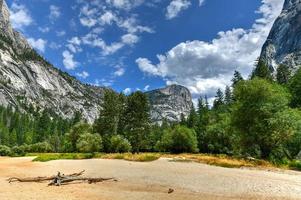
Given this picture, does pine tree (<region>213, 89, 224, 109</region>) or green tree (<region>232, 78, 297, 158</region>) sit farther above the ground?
pine tree (<region>213, 89, 224, 109</region>)

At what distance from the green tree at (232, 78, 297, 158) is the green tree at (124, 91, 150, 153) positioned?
41.7 m

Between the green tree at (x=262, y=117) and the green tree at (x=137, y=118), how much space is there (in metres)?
41.7

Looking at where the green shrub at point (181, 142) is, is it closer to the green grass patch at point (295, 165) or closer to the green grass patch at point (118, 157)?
the green grass patch at point (118, 157)

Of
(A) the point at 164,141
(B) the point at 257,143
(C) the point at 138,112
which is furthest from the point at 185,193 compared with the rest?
(A) the point at 164,141

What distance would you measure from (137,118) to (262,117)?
49.4 meters

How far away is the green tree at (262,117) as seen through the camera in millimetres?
45031

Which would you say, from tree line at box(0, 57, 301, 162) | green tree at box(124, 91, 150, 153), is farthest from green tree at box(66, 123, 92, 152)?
green tree at box(124, 91, 150, 153)

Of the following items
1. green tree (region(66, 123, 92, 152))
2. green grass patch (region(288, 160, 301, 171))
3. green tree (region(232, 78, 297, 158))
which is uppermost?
green tree (region(66, 123, 92, 152))

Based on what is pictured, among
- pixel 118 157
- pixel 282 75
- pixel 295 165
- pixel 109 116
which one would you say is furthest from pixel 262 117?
pixel 282 75

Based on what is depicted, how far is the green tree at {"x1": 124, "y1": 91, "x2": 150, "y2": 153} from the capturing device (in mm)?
91688

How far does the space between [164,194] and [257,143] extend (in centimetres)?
3150

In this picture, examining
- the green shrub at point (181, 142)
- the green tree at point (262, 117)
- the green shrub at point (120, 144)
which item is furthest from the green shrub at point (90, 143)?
the green tree at point (262, 117)

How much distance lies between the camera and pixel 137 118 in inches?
3674

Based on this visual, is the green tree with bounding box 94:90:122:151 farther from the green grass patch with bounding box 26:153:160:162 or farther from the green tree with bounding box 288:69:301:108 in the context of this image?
the green tree with bounding box 288:69:301:108
